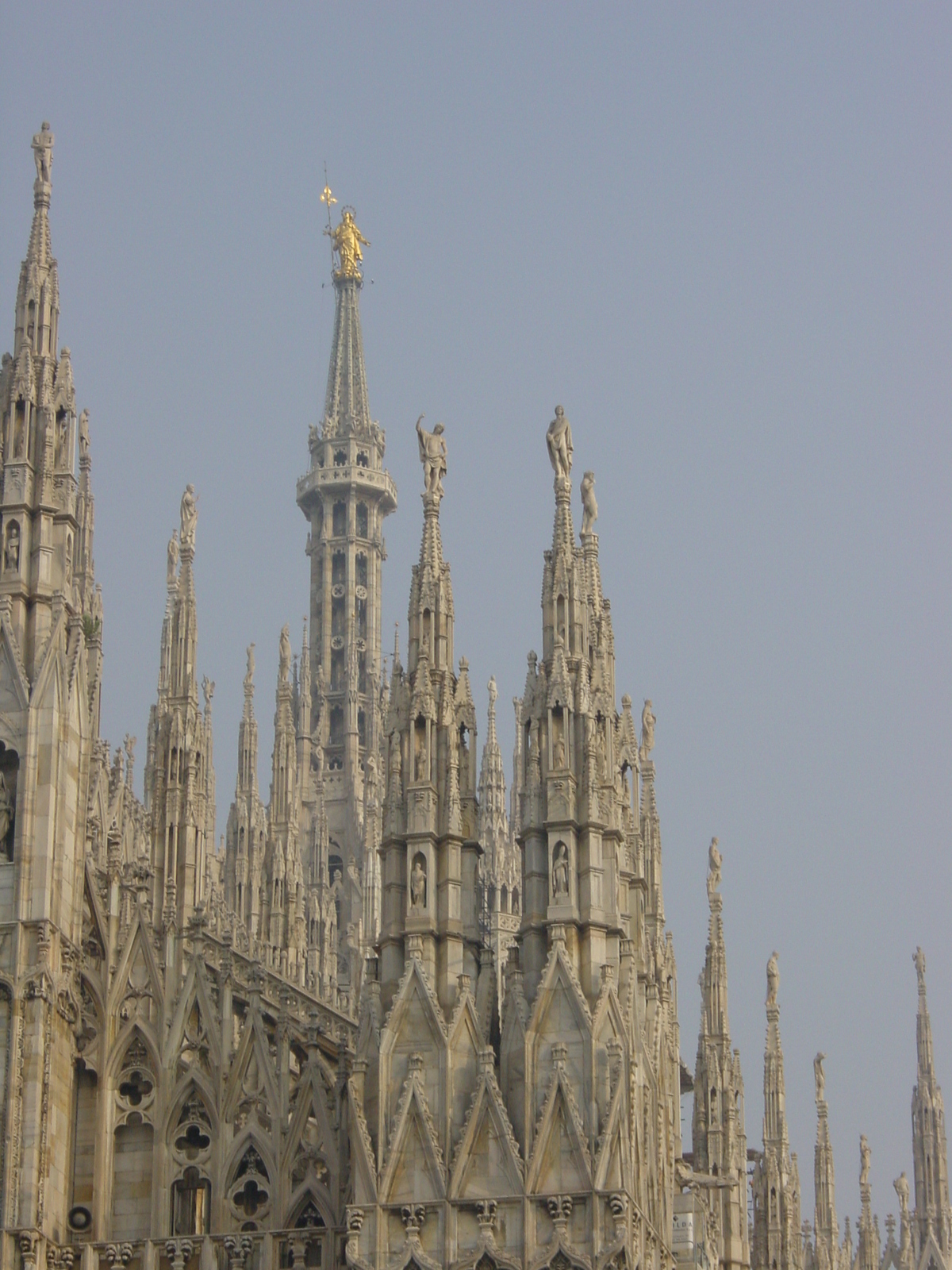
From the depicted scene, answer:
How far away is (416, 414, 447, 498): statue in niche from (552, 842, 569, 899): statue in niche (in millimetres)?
6619

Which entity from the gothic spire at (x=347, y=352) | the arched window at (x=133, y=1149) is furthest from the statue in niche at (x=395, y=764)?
the gothic spire at (x=347, y=352)

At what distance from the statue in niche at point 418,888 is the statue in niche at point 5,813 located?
647 cm

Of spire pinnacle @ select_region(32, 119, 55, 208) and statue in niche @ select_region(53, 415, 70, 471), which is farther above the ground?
spire pinnacle @ select_region(32, 119, 55, 208)

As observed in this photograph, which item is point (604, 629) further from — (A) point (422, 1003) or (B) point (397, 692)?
(A) point (422, 1003)

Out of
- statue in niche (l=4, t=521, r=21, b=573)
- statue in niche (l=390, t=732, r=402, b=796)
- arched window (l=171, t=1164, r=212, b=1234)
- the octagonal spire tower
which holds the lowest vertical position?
arched window (l=171, t=1164, r=212, b=1234)

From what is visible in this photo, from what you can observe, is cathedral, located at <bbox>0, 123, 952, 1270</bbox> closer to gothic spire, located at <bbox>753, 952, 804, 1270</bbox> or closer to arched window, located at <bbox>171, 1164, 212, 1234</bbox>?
arched window, located at <bbox>171, 1164, 212, 1234</bbox>

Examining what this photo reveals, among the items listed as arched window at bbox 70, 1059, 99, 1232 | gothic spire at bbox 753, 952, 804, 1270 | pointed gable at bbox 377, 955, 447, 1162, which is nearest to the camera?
pointed gable at bbox 377, 955, 447, 1162

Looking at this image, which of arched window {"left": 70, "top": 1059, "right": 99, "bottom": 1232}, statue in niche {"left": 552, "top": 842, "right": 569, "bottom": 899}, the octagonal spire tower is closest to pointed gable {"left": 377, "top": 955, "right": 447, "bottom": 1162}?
statue in niche {"left": 552, "top": 842, "right": 569, "bottom": 899}

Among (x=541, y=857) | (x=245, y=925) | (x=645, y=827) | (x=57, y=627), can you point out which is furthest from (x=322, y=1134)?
(x=245, y=925)

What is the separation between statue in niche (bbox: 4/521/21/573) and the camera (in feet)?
138

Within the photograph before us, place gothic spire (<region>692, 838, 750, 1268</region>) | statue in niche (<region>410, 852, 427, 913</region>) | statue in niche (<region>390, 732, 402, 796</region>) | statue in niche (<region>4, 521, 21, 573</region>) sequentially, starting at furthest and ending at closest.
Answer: gothic spire (<region>692, 838, 750, 1268</region>) → statue in niche (<region>4, 521, 21, 573</region>) → statue in niche (<region>390, 732, 402, 796</region>) → statue in niche (<region>410, 852, 427, 913</region>)

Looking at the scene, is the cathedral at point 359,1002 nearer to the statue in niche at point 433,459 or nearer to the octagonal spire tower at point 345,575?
the statue in niche at point 433,459

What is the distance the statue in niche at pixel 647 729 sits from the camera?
2148 inches

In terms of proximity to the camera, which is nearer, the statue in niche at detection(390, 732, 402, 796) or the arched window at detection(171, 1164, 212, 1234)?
the statue in niche at detection(390, 732, 402, 796)
